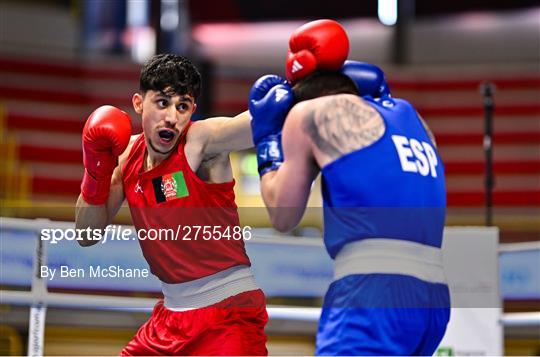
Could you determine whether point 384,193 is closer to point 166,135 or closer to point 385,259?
point 385,259

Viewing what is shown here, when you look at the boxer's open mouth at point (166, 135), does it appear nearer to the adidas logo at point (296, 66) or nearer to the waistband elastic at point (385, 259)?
the adidas logo at point (296, 66)

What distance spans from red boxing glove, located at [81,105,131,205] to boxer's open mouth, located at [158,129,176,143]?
5.6 inches

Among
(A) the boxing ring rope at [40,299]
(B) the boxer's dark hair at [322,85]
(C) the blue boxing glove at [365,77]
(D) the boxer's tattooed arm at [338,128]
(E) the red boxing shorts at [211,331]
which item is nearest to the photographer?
(D) the boxer's tattooed arm at [338,128]

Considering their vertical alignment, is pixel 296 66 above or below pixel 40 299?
above

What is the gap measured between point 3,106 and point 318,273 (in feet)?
22.7

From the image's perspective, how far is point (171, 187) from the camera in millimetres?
3195

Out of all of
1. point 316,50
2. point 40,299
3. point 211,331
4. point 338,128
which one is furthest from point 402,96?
point 338,128

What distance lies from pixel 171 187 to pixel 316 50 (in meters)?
0.76

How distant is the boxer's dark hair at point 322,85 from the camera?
2689mm

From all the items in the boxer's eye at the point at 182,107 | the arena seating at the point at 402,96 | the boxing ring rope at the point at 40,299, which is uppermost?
the arena seating at the point at 402,96

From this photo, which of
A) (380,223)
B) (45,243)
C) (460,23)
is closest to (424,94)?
(460,23)

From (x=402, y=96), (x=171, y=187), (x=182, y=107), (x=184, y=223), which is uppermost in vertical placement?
(x=402, y=96)

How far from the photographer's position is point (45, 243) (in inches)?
157
